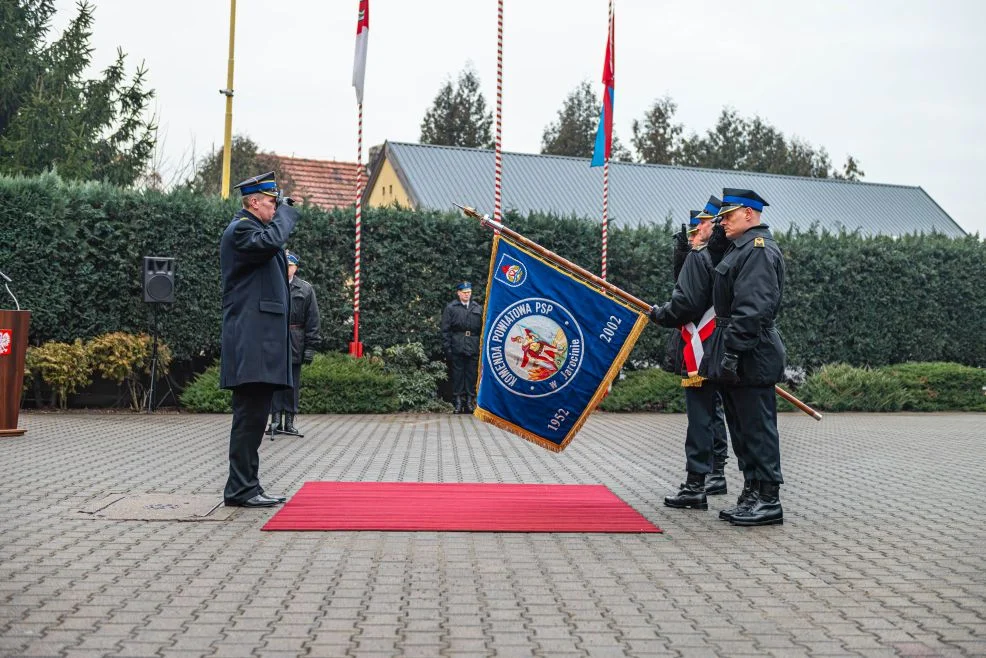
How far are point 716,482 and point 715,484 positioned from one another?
0.08ft

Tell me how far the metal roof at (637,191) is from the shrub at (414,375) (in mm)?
13304

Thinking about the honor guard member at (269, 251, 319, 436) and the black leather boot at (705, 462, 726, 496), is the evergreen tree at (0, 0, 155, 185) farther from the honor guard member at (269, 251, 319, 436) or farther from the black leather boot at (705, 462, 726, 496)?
the black leather boot at (705, 462, 726, 496)

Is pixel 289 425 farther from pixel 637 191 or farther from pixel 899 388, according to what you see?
pixel 637 191

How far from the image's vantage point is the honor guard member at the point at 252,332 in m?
7.28

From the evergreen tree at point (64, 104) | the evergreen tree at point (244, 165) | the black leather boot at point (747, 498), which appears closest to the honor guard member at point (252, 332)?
the black leather boot at point (747, 498)

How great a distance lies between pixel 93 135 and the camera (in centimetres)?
2638

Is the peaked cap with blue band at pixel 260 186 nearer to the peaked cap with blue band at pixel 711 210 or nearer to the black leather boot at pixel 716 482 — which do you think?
the peaked cap with blue band at pixel 711 210

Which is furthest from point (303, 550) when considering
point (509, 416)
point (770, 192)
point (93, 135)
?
point (770, 192)

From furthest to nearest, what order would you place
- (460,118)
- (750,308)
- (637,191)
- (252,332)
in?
(460,118), (637,191), (252,332), (750,308)

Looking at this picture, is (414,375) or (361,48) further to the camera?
(361,48)

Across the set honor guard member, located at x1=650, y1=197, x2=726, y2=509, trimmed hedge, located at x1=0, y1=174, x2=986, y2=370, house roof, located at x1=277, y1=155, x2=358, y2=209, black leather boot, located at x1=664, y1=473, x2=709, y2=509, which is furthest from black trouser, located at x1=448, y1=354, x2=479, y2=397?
house roof, located at x1=277, y1=155, x2=358, y2=209

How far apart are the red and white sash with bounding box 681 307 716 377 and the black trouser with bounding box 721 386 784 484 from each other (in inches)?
28.0

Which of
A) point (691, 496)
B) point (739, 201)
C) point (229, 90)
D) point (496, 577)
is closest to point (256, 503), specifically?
point (496, 577)

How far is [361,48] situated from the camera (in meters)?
17.6
